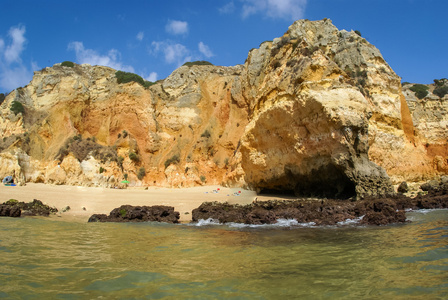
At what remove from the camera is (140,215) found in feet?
32.3

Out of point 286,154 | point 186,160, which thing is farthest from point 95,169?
point 286,154

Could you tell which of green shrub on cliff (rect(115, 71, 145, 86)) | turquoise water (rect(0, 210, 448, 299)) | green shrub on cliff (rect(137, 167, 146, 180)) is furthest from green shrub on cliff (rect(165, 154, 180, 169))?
turquoise water (rect(0, 210, 448, 299))

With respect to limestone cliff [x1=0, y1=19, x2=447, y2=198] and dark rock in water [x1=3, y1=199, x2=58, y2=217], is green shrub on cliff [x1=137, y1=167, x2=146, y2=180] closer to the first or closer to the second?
limestone cliff [x1=0, y1=19, x2=447, y2=198]

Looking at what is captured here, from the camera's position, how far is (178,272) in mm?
3680

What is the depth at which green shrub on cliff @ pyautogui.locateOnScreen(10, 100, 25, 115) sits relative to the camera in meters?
26.2

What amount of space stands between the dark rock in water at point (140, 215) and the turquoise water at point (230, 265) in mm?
3048

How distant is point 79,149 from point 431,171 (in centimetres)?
2433

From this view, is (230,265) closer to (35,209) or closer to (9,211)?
(9,211)

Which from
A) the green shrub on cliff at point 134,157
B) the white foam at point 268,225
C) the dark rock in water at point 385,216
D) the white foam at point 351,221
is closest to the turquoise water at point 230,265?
the dark rock in water at point 385,216

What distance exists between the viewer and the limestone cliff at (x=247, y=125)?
40.5 feet

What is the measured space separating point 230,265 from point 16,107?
96.1 feet

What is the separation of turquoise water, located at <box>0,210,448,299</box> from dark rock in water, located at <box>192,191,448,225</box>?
1343 mm

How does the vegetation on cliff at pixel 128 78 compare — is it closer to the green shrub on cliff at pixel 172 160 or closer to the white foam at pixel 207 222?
the green shrub on cliff at pixel 172 160

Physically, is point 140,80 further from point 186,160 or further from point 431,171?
point 431,171
